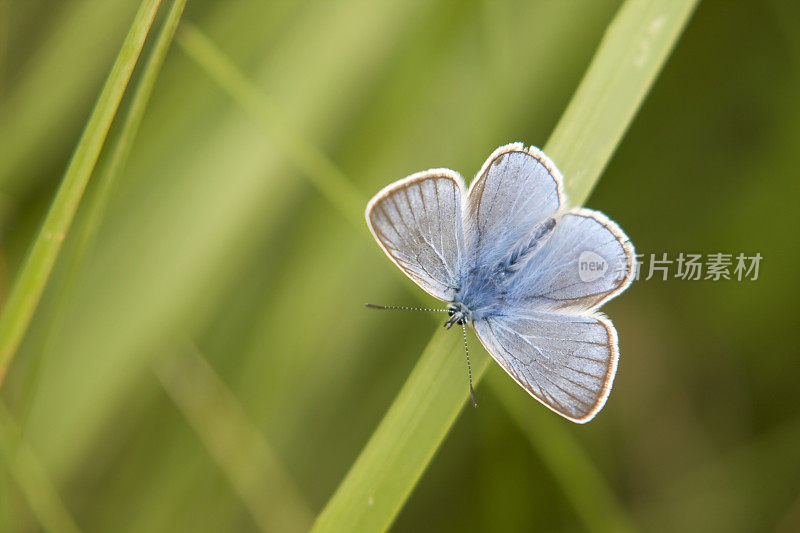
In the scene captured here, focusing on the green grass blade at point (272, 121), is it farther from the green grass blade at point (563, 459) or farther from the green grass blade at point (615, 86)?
the green grass blade at point (563, 459)

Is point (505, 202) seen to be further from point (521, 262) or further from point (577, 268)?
point (577, 268)

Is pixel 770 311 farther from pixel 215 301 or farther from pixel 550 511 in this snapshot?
pixel 215 301

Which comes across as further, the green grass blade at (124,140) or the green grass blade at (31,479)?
the green grass blade at (31,479)

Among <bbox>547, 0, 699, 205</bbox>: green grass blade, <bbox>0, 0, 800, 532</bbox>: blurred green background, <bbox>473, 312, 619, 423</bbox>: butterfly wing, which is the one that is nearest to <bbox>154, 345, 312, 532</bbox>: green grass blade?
<bbox>0, 0, 800, 532</bbox>: blurred green background

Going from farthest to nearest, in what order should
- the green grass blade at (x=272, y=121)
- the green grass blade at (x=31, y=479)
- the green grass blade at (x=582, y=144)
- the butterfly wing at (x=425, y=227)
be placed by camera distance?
the green grass blade at (x=272, y=121) < the butterfly wing at (x=425, y=227) < the green grass blade at (x=31, y=479) < the green grass blade at (x=582, y=144)

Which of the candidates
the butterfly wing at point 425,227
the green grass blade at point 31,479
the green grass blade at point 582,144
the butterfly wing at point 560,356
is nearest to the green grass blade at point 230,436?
the green grass blade at point 31,479

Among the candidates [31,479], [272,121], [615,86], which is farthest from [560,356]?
[31,479]

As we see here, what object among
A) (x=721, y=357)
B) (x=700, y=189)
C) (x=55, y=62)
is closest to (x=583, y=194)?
(x=700, y=189)
